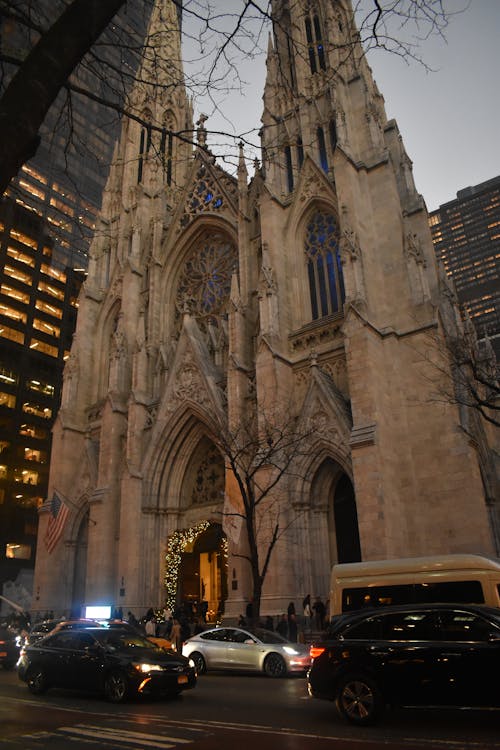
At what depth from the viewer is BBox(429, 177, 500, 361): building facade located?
349 feet

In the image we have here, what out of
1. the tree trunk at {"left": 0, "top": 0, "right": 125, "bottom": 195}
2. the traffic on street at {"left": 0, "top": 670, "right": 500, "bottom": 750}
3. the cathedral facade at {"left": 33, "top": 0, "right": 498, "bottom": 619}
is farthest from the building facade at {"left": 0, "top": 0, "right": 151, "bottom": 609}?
the tree trunk at {"left": 0, "top": 0, "right": 125, "bottom": 195}

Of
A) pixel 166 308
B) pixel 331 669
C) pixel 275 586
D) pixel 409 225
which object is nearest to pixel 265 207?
A: pixel 409 225

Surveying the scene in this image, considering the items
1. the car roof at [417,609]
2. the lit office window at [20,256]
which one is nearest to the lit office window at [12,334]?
the lit office window at [20,256]

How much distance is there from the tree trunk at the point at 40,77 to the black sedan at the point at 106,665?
8822mm

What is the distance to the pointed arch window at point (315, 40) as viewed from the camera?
3049 centimetres

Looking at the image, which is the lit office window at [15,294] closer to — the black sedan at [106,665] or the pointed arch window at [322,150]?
the pointed arch window at [322,150]

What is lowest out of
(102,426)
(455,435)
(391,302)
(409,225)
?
(455,435)

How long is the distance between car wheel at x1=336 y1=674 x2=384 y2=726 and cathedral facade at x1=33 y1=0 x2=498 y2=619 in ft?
35.6

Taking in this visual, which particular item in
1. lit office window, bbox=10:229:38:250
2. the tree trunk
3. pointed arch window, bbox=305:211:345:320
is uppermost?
lit office window, bbox=10:229:38:250

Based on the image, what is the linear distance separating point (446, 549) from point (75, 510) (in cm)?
1999

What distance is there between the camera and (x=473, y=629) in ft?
23.2

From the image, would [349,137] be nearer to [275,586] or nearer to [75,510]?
[275,586]

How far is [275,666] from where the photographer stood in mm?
13672

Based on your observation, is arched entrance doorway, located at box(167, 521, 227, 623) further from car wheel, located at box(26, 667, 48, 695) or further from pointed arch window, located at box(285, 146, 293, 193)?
pointed arch window, located at box(285, 146, 293, 193)
